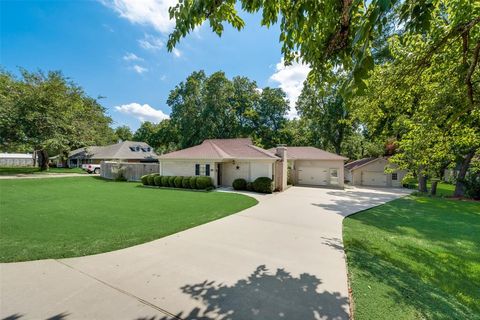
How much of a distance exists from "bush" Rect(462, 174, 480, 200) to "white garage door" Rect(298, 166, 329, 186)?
9.95 m

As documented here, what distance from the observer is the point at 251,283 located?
154 inches

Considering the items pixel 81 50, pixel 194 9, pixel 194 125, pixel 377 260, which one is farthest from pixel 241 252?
pixel 194 125

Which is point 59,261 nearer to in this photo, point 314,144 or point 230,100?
point 230,100

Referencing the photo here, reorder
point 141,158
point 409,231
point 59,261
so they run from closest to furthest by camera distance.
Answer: point 59,261, point 409,231, point 141,158

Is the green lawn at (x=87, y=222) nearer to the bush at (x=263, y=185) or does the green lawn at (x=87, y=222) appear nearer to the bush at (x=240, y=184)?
the bush at (x=263, y=185)

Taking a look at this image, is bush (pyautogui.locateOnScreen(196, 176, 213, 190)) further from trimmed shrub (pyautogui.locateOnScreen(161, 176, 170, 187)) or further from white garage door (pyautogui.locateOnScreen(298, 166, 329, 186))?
white garage door (pyautogui.locateOnScreen(298, 166, 329, 186))

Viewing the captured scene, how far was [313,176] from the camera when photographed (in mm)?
22797

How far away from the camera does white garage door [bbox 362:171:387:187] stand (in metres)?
24.1

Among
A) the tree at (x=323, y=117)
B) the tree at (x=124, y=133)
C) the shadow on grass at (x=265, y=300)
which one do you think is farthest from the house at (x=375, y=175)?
the tree at (x=124, y=133)

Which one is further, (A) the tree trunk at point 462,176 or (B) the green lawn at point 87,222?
(A) the tree trunk at point 462,176

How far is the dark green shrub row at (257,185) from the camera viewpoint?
16.1 m

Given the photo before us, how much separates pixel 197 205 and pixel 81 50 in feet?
36.4

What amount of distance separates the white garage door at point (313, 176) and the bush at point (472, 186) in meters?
9.95

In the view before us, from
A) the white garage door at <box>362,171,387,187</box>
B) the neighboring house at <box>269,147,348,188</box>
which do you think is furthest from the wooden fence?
the white garage door at <box>362,171,387,187</box>
